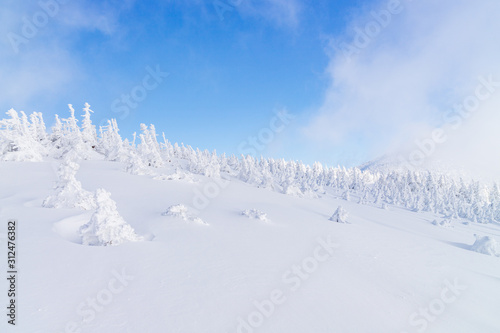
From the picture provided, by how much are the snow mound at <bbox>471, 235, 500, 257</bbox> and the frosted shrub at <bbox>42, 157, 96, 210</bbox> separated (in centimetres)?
2250

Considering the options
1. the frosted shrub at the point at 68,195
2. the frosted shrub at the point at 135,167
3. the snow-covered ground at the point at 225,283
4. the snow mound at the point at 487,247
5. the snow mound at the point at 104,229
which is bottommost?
the snow mound at the point at 487,247

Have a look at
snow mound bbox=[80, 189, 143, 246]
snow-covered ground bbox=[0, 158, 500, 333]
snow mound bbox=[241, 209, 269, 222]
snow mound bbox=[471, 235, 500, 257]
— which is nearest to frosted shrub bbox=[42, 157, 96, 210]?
snow-covered ground bbox=[0, 158, 500, 333]

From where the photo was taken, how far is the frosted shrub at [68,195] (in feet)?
31.6

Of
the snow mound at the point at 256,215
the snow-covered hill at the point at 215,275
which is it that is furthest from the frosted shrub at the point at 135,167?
the snow mound at the point at 256,215

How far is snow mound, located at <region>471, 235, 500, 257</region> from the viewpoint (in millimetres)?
13750

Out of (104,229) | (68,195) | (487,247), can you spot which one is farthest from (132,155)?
(487,247)

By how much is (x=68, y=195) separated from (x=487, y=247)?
2374 centimetres

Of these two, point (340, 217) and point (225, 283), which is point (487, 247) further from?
point (225, 283)

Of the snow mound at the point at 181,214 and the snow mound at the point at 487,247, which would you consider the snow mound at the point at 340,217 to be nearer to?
the snow mound at the point at 487,247

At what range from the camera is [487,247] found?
45.8 feet

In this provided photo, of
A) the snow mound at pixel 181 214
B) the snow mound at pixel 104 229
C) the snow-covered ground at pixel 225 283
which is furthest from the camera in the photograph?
the snow mound at pixel 181 214

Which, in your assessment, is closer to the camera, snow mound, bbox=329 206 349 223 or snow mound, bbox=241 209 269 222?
snow mound, bbox=241 209 269 222

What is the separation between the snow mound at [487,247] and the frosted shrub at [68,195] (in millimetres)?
22497

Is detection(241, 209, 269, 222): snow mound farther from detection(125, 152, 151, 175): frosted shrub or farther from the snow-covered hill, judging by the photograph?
detection(125, 152, 151, 175): frosted shrub
